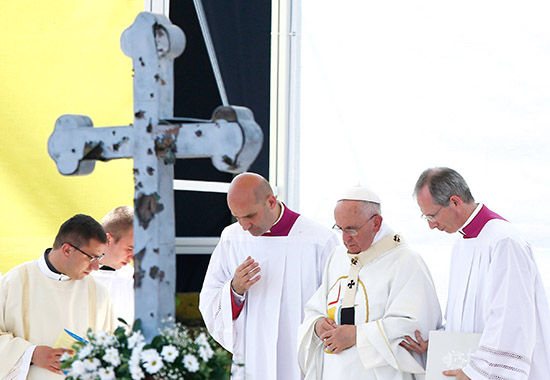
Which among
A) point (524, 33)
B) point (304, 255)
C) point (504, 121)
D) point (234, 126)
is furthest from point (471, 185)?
point (234, 126)

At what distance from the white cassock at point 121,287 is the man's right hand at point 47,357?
1.13 m

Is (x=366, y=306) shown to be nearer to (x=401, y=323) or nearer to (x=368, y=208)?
(x=401, y=323)

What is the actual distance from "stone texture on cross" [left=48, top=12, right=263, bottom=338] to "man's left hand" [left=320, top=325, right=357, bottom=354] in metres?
1.92

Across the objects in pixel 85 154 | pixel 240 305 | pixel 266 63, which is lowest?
pixel 240 305

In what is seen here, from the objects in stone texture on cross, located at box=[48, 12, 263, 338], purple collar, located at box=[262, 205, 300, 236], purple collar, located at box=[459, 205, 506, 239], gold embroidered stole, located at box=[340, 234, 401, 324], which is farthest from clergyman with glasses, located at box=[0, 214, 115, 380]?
purple collar, located at box=[459, 205, 506, 239]

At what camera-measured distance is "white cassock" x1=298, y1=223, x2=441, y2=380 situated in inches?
159

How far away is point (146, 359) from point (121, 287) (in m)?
3.17

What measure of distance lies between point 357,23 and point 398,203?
1.50 meters

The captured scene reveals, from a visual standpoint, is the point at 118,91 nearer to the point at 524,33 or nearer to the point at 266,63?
the point at 266,63

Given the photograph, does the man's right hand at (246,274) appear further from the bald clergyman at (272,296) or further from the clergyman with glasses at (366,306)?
the clergyman with glasses at (366,306)

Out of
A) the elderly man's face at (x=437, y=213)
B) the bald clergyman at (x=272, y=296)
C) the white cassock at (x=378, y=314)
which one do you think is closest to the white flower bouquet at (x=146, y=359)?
the white cassock at (x=378, y=314)

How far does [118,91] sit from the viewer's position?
611 cm

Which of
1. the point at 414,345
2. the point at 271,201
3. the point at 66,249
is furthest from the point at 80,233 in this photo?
the point at 414,345

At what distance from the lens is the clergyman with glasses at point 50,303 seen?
13.1ft
